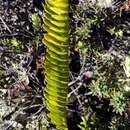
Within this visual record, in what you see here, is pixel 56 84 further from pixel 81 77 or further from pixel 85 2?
pixel 85 2

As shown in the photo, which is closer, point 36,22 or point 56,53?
point 56,53

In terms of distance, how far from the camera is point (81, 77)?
243cm

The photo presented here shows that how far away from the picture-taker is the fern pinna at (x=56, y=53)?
54.1 inches

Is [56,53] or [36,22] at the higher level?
[36,22]

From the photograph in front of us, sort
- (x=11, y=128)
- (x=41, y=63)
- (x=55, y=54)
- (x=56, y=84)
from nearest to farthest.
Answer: (x=55, y=54)
(x=56, y=84)
(x=11, y=128)
(x=41, y=63)

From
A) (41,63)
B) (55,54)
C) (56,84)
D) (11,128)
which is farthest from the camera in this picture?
(41,63)

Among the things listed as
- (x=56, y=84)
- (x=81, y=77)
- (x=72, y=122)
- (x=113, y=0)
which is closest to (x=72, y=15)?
(x=113, y=0)

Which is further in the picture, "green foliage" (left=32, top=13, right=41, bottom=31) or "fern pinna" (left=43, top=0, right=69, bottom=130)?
"green foliage" (left=32, top=13, right=41, bottom=31)

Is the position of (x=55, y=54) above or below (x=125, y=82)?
above

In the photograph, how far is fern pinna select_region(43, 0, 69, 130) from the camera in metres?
1.37

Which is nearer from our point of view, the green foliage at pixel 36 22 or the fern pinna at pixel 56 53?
the fern pinna at pixel 56 53

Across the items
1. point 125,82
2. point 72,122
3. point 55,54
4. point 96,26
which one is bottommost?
point 72,122

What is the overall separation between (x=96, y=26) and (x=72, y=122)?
0.66 metres

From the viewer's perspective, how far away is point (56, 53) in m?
1.52
